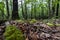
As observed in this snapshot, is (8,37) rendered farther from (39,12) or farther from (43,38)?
(39,12)

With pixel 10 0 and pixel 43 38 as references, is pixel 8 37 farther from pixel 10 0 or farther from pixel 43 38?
pixel 10 0

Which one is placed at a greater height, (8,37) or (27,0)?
(27,0)

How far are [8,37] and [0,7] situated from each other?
4132 millimetres

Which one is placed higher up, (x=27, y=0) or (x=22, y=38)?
(x=27, y=0)

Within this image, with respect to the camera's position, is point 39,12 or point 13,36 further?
point 39,12

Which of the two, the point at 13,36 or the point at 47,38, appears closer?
the point at 13,36

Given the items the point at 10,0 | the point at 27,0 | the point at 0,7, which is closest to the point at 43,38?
the point at 0,7

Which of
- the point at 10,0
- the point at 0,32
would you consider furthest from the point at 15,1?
the point at 0,32

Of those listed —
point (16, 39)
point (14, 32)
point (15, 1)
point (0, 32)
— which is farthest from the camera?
point (15, 1)

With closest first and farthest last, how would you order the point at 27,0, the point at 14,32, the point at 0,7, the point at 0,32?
1. the point at 14,32
2. the point at 0,32
3. the point at 0,7
4. the point at 27,0

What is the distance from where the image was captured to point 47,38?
244cm

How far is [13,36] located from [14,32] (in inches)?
6.6

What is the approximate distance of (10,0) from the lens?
10.7m

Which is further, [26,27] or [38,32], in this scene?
[26,27]
